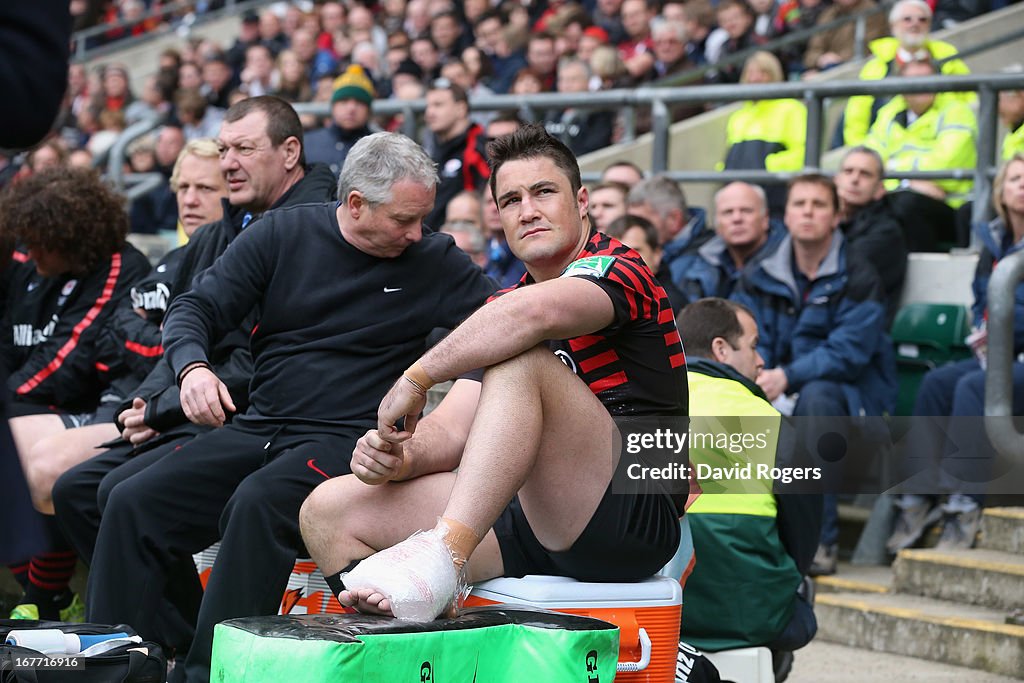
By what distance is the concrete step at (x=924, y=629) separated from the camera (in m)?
4.96

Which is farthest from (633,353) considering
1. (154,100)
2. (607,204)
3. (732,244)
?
(154,100)

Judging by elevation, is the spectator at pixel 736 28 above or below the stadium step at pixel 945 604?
above

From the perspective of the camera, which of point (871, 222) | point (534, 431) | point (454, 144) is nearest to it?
point (534, 431)

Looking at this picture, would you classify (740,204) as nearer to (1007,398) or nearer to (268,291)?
(1007,398)

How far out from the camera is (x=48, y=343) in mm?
5691

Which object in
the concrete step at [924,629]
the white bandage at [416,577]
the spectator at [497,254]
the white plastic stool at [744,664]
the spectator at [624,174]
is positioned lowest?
the concrete step at [924,629]

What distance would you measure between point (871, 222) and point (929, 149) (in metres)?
1.26

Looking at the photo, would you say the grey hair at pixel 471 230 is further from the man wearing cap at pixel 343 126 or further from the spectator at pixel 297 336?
the spectator at pixel 297 336

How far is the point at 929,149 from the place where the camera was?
7656mm

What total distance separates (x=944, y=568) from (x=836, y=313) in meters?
1.22

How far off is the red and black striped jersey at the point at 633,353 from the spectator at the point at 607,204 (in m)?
3.13

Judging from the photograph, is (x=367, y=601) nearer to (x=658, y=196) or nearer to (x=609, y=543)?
(x=609, y=543)

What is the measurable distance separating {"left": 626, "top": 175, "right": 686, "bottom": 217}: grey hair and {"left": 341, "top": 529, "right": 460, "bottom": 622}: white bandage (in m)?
4.02

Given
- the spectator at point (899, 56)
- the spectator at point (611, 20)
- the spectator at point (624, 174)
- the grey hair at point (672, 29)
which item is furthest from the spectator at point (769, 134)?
the spectator at point (611, 20)
